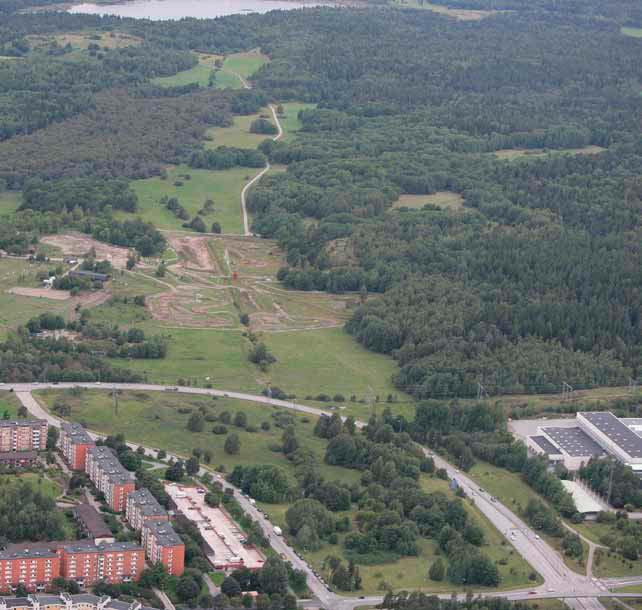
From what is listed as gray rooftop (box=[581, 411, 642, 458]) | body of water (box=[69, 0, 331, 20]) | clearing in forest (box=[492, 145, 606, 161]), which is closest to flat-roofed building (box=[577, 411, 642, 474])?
gray rooftop (box=[581, 411, 642, 458])

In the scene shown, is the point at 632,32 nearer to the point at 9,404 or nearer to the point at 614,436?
the point at 614,436

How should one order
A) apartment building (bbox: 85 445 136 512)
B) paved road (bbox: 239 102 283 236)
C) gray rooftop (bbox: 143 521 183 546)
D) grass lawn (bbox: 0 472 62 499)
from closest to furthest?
gray rooftop (bbox: 143 521 183 546) < apartment building (bbox: 85 445 136 512) < grass lawn (bbox: 0 472 62 499) < paved road (bbox: 239 102 283 236)

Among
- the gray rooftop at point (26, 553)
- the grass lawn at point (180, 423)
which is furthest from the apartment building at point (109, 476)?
the gray rooftop at point (26, 553)

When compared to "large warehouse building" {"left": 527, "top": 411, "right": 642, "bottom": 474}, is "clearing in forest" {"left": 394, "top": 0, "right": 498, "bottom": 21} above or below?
above

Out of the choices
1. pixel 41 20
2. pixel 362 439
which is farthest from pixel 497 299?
pixel 41 20

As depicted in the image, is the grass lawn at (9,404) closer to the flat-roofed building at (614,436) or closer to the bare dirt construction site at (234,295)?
the bare dirt construction site at (234,295)

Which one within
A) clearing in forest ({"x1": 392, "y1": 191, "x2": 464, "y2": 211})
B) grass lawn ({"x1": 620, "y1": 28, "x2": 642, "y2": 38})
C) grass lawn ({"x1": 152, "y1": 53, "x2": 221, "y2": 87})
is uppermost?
grass lawn ({"x1": 620, "y1": 28, "x2": 642, "y2": 38})

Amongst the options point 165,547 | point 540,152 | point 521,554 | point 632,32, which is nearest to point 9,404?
point 165,547

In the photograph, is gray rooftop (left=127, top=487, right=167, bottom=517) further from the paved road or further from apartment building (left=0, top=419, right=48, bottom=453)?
the paved road
